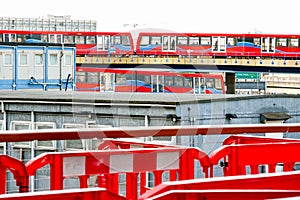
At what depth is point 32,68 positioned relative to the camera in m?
27.6

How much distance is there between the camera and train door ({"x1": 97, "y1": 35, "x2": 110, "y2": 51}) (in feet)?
134

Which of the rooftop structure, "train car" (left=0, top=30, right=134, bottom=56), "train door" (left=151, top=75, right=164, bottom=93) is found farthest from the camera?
the rooftop structure

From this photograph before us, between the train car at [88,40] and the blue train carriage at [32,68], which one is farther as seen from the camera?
the train car at [88,40]

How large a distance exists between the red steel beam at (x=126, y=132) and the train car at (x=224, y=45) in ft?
112

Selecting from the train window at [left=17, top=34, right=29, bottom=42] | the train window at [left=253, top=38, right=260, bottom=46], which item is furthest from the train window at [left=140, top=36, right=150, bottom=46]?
the train window at [left=17, top=34, right=29, bottom=42]

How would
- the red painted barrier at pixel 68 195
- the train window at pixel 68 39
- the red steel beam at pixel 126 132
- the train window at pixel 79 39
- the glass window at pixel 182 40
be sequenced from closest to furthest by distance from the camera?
the red painted barrier at pixel 68 195 < the red steel beam at pixel 126 132 < the glass window at pixel 182 40 < the train window at pixel 79 39 < the train window at pixel 68 39

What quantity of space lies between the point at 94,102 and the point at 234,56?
98.7 ft

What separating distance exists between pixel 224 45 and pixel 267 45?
2.36 metres

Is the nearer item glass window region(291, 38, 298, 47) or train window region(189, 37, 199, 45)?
train window region(189, 37, 199, 45)

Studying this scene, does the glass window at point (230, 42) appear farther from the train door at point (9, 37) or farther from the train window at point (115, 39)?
the train door at point (9, 37)

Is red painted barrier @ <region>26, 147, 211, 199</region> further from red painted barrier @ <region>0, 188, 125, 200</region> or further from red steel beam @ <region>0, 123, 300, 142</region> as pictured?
red painted barrier @ <region>0, 188, 125, 200</region>

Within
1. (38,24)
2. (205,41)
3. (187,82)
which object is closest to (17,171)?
(187,82)

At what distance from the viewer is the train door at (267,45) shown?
132ft

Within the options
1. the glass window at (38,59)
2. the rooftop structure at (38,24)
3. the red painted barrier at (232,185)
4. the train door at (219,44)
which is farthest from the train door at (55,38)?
the red painted barrier at (232,185)
